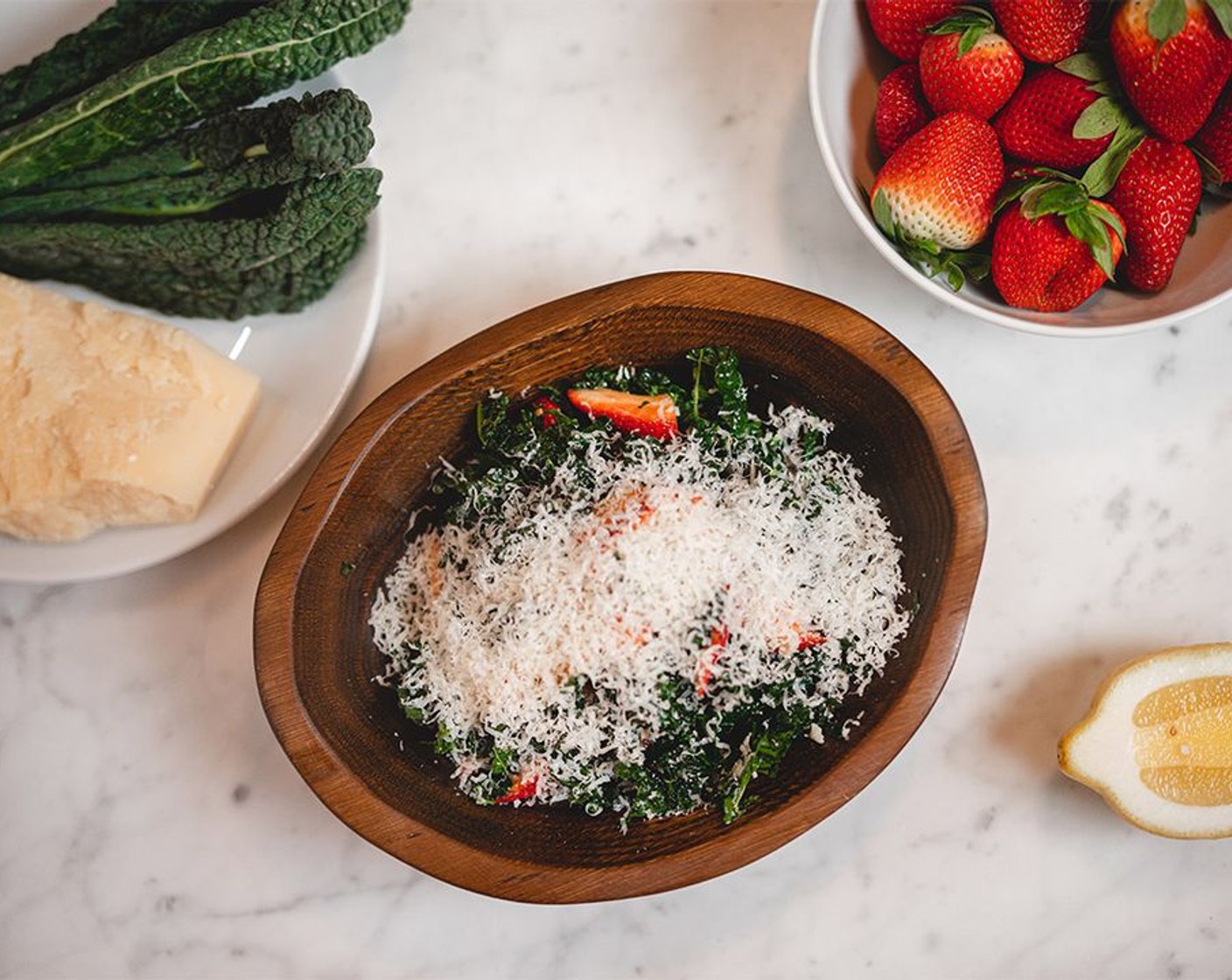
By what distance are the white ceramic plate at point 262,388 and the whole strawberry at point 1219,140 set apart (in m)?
1.01

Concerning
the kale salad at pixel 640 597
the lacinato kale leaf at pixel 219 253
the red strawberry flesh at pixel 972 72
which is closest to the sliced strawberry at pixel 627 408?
the kale salad at pixel 640 597

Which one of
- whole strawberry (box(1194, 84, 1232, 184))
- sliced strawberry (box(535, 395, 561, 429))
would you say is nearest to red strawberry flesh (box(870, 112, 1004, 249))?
whole strawberry (box(1194, 84, 1232, 184))

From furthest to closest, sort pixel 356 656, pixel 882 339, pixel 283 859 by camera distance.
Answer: pixel 283 859, pixel 356 656, pixel 882 339

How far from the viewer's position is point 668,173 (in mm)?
1566

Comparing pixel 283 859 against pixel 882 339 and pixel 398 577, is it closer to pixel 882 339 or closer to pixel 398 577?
pixel 398 577

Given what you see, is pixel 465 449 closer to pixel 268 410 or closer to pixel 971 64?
pixel 268 410

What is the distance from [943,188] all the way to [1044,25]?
215 mm

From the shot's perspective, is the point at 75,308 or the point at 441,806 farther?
the point at 75,308

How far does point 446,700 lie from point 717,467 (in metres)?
0.42

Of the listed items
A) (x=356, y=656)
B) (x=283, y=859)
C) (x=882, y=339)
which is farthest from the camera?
(x=283, y=859)

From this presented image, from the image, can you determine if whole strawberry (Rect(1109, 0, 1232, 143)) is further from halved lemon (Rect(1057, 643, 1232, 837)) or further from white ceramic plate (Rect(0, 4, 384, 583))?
white ceramic plate (Rect(0, 4, 384, 583))

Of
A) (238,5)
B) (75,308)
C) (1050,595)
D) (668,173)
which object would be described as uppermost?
(238,5)

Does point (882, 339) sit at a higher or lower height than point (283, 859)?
higher

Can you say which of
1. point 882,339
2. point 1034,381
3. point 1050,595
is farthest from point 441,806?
point 1034,381
